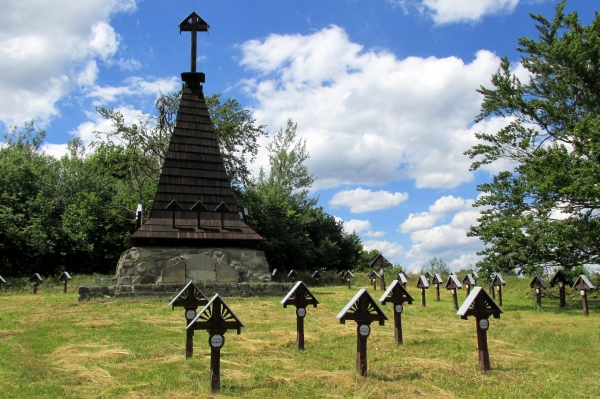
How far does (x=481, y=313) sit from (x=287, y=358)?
270 centimetres

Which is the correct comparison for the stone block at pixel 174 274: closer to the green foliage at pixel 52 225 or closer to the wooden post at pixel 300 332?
the wooden post at pixel 300 332

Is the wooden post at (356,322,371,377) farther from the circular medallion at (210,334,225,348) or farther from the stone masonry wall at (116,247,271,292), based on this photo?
the stone masonry wall at (116,247,271,292)

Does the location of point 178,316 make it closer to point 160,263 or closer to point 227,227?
point 160,263

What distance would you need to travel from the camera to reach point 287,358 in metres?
6.65

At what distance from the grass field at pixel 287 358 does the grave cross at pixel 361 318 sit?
0.18 meters

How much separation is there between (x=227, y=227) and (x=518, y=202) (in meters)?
9.42

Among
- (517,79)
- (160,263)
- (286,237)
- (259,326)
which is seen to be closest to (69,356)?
(259,326)

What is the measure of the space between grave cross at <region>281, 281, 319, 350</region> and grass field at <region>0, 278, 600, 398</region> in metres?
0.22

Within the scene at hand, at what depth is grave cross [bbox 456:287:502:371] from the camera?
19.5 ft

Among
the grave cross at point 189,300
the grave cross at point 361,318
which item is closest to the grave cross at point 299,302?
the grave cross at point 189,300

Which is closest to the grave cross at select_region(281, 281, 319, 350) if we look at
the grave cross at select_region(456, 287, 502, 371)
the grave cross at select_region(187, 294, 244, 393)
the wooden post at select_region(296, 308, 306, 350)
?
the wooden post at select_region(296, 308, 306, 350)

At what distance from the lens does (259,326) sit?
9.17 m

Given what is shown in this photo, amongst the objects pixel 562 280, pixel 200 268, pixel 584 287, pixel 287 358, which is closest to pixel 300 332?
pixel 287 358

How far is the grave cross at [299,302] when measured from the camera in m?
7.29
